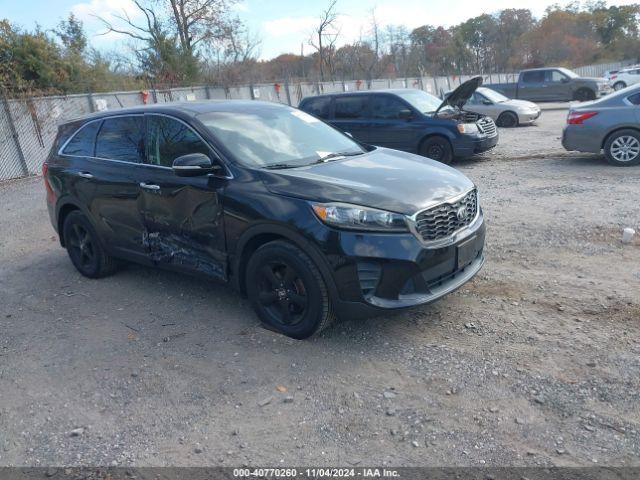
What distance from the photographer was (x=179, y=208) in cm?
462

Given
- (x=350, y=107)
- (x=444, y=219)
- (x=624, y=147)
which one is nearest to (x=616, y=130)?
(x=624, y=147)

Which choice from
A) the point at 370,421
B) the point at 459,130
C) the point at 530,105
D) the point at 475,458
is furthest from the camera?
the point at 530,105

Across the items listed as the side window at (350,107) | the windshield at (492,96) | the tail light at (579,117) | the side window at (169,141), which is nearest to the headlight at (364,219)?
the side window at (169,141)

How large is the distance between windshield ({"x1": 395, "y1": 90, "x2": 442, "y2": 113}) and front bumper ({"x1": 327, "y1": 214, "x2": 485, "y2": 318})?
835cm

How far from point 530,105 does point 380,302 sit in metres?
16.4

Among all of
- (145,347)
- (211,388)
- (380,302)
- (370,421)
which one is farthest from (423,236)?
(145,347)

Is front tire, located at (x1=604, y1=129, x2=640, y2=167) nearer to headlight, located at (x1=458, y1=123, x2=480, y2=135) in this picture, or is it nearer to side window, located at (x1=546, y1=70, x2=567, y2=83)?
headlight, located at (x1=458, y1=123, x2=480, y2=135)

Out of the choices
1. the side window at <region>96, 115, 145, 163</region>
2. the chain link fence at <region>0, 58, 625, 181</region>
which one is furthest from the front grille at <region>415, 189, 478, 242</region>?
the chain link fence at <region>0, 58, 625, 181</region>

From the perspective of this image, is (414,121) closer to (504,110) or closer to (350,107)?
(350,107)

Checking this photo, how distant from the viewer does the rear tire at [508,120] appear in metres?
17.5

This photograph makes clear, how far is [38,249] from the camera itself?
733 centimetres

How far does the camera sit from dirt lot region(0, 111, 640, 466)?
298 centimetres

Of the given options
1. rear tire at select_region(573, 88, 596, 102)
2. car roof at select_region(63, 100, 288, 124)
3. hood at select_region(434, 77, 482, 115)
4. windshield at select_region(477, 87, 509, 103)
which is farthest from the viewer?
rear tire at select_region(573, 88, 596, 102)

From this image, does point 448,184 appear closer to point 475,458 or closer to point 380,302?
point 380,302
